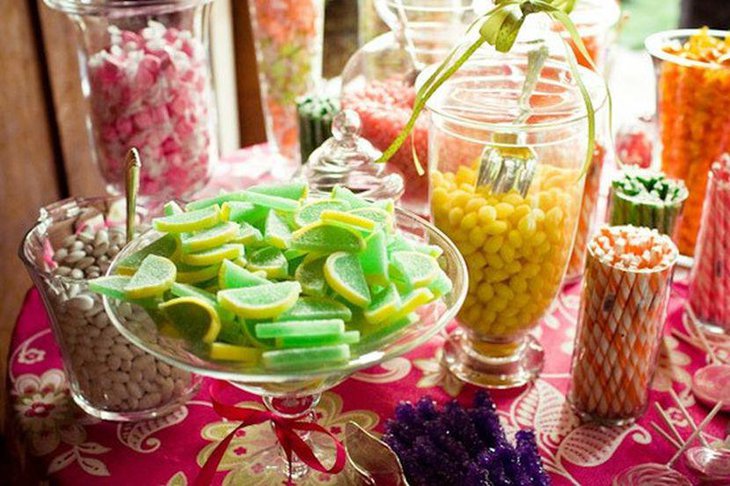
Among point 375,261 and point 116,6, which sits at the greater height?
point 116,6

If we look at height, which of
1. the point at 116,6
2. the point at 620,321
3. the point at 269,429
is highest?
the point at 116,6

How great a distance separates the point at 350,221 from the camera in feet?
2.32

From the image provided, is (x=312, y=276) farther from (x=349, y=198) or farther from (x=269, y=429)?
(x=269, y=429)

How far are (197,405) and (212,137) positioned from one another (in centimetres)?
47

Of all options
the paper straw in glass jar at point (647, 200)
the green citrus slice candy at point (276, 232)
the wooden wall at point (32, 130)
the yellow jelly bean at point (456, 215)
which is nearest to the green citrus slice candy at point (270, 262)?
the green citrus slice candy at point (276, 232)

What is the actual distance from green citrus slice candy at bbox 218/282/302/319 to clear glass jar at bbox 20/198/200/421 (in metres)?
0.22

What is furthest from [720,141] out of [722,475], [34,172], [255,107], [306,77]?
[255,107]

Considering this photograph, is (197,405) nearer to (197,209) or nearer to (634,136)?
(197,209)

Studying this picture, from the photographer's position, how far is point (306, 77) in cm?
133

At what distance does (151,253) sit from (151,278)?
0.06 metres

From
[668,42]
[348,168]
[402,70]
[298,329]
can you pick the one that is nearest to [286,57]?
[402,70]

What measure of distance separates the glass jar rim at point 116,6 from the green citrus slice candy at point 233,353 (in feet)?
2.07

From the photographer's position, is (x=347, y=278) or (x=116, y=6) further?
(x=116, y=6)

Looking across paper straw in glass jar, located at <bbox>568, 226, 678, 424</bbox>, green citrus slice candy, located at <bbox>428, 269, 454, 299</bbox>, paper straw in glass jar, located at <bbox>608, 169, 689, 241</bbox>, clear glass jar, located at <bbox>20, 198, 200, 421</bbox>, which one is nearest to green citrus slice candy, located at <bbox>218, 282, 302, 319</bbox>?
green citrus slice candy, located at <bbox>428, 269, 454, 299</bbox>
